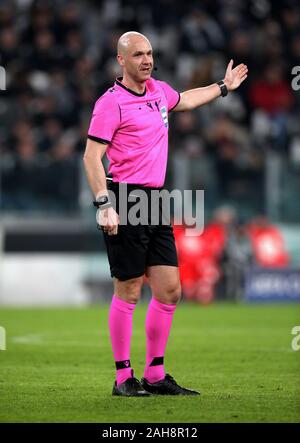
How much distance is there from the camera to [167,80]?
1855 cm

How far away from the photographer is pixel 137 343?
36.3ft

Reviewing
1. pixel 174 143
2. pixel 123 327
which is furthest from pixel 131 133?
pixel 174 143

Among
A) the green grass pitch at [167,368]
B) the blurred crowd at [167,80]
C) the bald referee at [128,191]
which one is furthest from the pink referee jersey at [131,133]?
the blurred crowd at [167,80]

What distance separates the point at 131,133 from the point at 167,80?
37.4 ft

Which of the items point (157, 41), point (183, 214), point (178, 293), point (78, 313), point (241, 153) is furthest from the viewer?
point (157, 41)

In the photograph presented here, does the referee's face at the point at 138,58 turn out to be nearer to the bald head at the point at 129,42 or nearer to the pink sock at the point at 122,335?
the bald head at the point at 129,42

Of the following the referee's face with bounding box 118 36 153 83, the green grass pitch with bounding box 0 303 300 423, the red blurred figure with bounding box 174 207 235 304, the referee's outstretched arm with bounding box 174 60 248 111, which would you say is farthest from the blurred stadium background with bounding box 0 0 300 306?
the referee's face with bounding box 118 36 153 83

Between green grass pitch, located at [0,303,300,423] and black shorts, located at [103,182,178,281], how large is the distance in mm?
792

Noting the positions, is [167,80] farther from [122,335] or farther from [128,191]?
[122,335]

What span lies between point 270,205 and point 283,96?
2428 millimetres

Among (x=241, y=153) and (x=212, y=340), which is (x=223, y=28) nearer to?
(x=241, y=153)

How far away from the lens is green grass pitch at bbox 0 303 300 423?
646cm

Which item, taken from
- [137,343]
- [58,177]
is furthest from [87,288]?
[137,343]

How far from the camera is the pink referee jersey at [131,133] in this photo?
23.6ft
